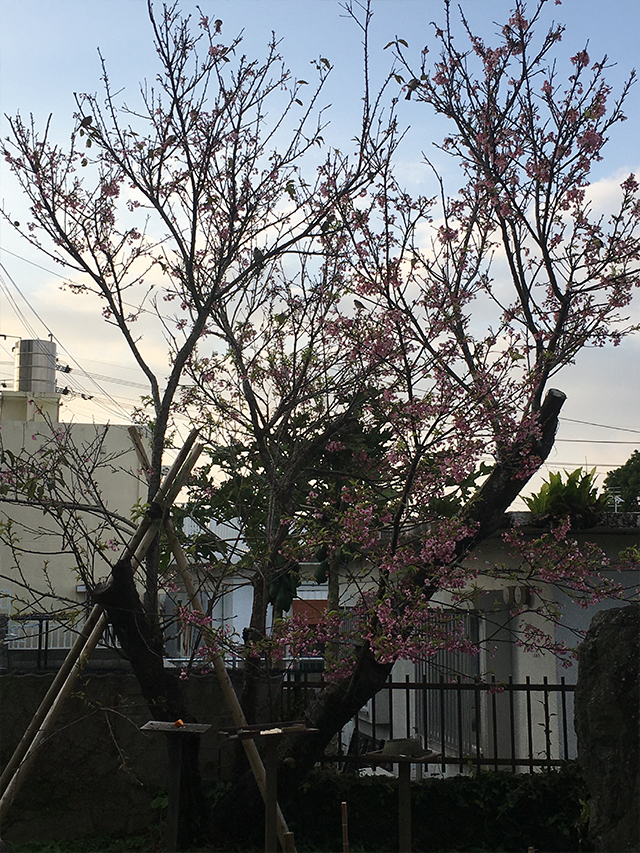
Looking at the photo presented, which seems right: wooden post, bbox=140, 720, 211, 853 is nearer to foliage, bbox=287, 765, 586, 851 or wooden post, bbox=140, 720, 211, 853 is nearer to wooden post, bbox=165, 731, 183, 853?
wooden post, bbox=165, 731, 183, 853

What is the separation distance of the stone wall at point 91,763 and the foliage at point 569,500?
3.34 meters

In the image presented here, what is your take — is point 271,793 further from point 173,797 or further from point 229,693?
point 229,693

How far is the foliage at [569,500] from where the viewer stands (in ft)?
24.6

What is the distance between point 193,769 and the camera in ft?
22.5

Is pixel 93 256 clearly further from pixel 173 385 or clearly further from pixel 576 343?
pixel 576 343

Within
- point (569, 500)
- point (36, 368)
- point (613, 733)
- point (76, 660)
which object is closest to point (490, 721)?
point (569, 500)

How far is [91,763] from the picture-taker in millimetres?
7395

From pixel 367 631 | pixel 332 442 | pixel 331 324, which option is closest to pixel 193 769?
pixel 367 631

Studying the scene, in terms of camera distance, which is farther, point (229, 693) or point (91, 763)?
point (91, 763)

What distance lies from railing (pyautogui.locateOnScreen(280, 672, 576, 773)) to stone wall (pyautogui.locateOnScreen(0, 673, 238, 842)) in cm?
84

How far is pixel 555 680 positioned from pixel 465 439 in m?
2.51

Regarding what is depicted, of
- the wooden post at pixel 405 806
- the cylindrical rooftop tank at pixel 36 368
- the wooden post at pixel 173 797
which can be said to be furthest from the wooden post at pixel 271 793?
the cylindrical rooftop tank at pixel 36 368

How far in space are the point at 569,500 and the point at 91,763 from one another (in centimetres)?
474

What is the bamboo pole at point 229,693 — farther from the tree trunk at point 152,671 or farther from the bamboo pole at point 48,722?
the bamboo pole at point 48,722
